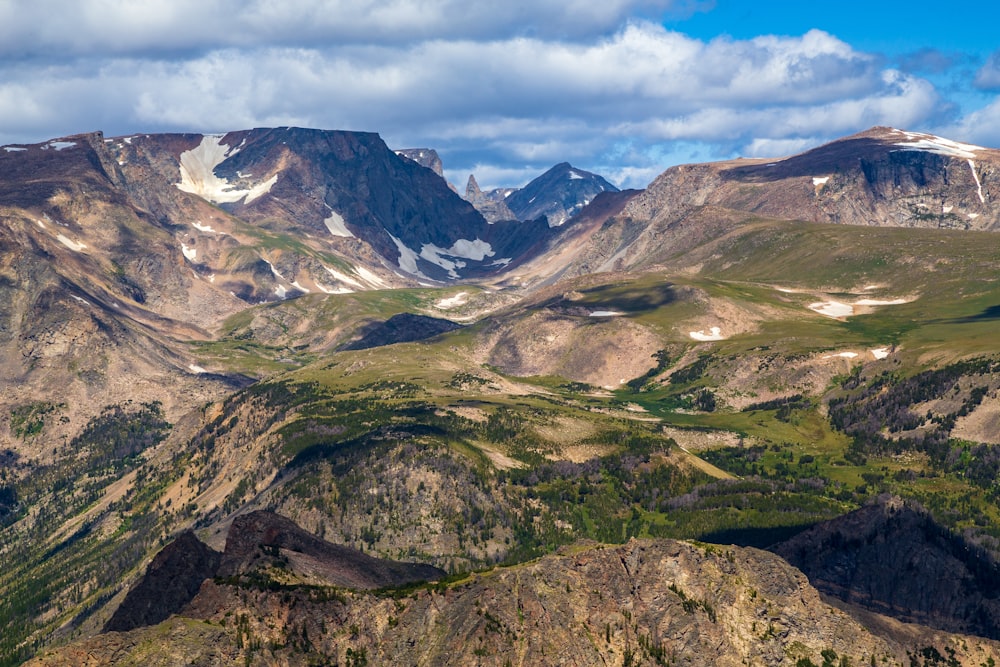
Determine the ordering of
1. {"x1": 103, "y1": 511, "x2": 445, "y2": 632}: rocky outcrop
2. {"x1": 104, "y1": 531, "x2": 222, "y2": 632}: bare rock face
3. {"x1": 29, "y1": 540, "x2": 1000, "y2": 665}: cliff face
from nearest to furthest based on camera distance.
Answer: {"x1": 29, "y1": 540, "x2": 1000, "y2": 665}: cliff face < {"x1": 103, "y1": 511, "x2": 445, "y2": 632}: rocky outcrop < {"x1": 104, "y1": 531, "x2": 222, "y2": 632}: bare rock face

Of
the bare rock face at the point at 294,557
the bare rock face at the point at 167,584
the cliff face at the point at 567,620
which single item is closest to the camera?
the cliff face at the point at 567,620

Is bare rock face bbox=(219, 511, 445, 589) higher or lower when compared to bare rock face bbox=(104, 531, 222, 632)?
higher

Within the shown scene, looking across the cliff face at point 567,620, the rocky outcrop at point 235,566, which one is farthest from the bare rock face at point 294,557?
the cliff face at point 567,620

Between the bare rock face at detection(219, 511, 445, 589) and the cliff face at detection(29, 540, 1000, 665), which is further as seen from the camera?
the bare rock face at detection(219, 511, 445, 589)

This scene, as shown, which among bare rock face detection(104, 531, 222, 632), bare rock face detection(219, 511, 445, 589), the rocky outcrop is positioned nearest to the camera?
bare rock face detection(219, 511, 445, 589)

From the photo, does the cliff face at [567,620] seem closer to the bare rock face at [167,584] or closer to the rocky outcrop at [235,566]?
the rocky outcrop at [235,566]

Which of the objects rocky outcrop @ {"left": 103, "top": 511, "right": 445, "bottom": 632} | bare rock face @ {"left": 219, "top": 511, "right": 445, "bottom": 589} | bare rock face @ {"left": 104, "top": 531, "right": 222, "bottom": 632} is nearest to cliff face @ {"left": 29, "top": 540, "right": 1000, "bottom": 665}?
bare rock face @ {"left": 219, "top": 511, "right": 445, "bottom": 589}

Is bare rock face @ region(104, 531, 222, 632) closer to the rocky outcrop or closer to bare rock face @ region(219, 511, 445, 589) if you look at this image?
the rocky outcrop
